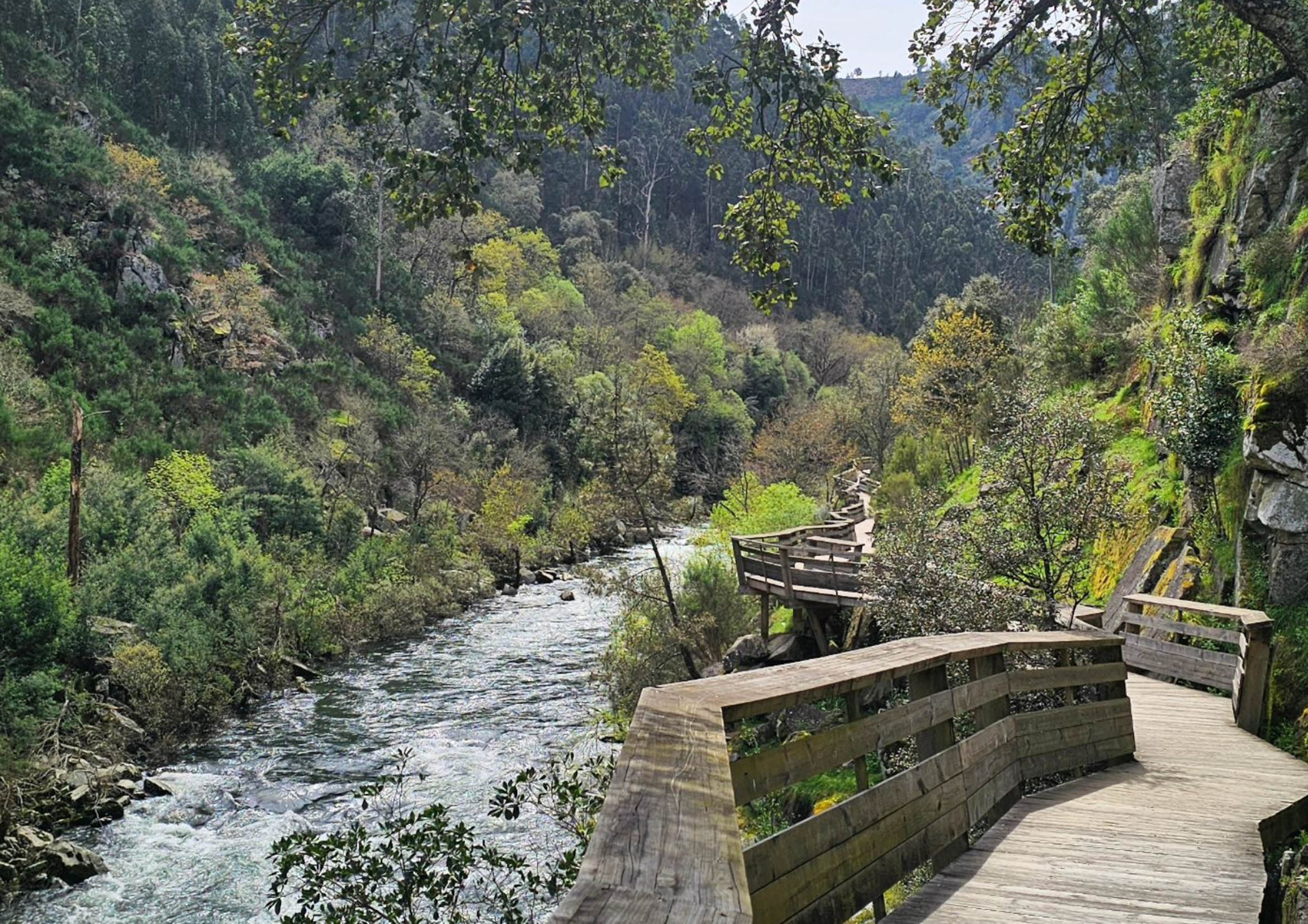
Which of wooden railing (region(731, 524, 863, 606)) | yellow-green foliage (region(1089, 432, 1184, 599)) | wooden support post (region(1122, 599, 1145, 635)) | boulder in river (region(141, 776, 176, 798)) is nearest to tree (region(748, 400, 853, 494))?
wooden railing (region(731, 524, 863, 606))

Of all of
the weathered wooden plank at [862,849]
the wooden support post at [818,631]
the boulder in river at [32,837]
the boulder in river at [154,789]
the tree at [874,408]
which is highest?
the tree at [874,408]

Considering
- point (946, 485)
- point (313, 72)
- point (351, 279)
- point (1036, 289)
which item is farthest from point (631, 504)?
point (1036, 289)

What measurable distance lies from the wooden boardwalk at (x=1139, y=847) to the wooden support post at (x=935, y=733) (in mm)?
117

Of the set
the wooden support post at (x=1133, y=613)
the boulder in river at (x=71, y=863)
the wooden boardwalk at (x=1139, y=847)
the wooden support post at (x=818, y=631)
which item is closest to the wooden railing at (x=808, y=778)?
the wooden boardwalk at (x=1139, y=847)

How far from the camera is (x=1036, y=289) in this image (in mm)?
89188

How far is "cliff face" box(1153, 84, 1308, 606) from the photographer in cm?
886

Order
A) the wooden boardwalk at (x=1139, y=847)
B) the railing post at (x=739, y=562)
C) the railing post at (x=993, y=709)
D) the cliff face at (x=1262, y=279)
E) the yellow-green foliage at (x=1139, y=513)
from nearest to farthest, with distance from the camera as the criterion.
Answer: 1. the wooden boardwalk at (x=1139, y=847)
2. the railing post at (x=993, y=709)
3. the cliff face at (x=1262, y=279)
4. the yellow-green foliage at (x=1139, y=513)
5. the railing post at (x=739, y=562)

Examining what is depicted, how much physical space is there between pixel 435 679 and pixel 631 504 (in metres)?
6.90

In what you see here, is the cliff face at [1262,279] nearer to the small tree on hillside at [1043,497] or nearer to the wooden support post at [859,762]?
the small tree on hillside at [1043,497]

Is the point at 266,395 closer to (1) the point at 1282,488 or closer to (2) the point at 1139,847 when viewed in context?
(1) the point at 1282,488

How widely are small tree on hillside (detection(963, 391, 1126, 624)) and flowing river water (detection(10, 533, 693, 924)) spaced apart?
25.3ft

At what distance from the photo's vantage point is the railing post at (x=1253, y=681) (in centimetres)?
796

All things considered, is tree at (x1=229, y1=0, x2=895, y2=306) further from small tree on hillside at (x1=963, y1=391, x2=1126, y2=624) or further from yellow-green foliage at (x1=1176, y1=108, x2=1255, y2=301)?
yellow-green foliage at (x1=1176, y1=108, x2=1255, y2=301)

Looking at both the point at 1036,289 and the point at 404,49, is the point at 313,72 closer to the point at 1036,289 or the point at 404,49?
the point at 404,49
